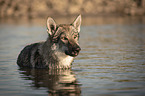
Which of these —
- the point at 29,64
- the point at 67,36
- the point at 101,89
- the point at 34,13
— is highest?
the point at 34,13

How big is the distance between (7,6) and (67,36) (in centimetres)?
6534

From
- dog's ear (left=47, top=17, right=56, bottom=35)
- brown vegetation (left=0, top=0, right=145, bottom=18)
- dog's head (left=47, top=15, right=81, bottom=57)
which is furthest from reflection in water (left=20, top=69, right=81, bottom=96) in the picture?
brown vegetation (left=0, top=0, right=145, bottom=18)

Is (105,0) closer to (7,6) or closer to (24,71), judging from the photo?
(7,6)

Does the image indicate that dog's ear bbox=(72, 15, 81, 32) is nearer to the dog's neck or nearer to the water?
the dog's neck

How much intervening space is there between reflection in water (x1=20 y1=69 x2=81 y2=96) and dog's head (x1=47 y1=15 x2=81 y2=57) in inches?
40.1

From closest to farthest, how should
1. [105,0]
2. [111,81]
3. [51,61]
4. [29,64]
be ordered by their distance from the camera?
[111,81] < [51,61] < [29,64] < [105,0]

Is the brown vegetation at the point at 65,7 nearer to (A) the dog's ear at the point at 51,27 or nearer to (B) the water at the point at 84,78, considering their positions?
(B) the water at the point at 84,78

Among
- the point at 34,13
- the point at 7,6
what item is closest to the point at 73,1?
the point at 34,13

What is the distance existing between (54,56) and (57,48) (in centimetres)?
43

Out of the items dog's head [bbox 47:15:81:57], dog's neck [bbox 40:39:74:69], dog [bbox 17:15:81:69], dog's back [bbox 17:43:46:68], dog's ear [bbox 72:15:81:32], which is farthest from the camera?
dog's back [bbox 17:43:46:68]

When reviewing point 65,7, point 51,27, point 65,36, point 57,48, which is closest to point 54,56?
point 57,48

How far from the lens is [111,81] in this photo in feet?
41.6

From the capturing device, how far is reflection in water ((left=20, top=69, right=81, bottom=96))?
11.4 metres

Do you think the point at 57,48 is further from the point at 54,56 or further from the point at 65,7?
the point at 65,7
